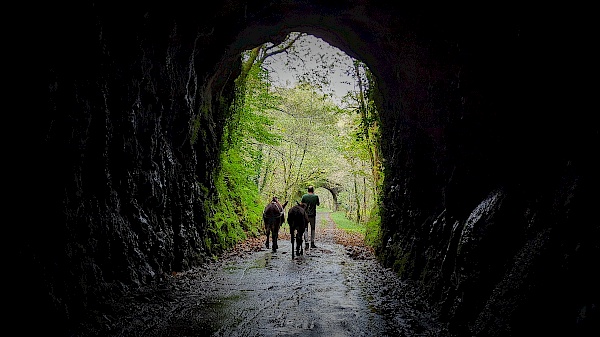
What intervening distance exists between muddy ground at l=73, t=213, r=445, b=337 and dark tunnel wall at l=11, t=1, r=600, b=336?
1.47 ft

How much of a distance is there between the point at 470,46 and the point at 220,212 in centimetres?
1095

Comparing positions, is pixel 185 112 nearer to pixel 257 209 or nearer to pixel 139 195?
pixel 139 195

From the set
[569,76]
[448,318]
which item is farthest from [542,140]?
[448,318]

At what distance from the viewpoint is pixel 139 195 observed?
895cm

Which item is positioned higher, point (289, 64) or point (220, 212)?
point (289, 64)

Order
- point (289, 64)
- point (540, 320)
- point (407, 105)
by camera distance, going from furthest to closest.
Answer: point (289, 64), point (407, 105), point (540, 320)

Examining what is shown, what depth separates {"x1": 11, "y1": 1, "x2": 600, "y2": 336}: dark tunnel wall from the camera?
13.6 ft

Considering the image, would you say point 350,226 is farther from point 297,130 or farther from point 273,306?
point 273,306

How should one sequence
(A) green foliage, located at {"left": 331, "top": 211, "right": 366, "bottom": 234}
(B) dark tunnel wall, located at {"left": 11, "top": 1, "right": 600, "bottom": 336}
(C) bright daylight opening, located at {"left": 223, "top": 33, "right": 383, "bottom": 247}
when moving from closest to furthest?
(B) dark tunnel wall, located at {"left": 11, "top": 1, "right": 600, "bottom": 336}
(C) bright daylight opening, located at {"left": 223, "top": 33, "right": 383, "bottom": 247}
(A) green foliage, located at {"left": 331, "top": 211, "right": 366, "bottom": 234}

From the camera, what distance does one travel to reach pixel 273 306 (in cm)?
702

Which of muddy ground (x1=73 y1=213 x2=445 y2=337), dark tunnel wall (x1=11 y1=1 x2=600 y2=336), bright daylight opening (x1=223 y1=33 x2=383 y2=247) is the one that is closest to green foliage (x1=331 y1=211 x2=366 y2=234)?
bright daylight opening (x1=223 y1=33 x2=383 y2=247)

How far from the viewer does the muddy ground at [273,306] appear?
5.68m

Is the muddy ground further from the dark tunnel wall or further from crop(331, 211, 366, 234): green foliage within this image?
crop(331, 211, 366, 234): green foliage

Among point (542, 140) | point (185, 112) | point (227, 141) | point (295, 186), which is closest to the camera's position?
point (542, 140)
